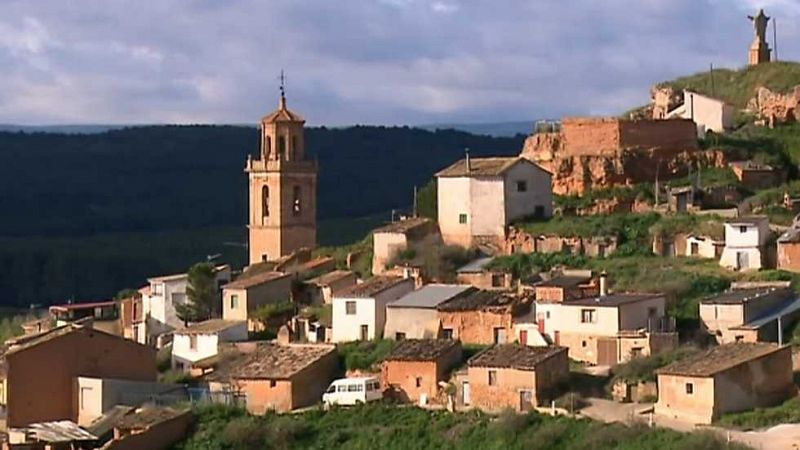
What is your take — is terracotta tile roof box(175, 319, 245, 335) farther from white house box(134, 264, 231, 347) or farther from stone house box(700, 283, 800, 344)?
stone house box(700, 283, 800, 344)

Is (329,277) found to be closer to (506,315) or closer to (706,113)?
(506,315)

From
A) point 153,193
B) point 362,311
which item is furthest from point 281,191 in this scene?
point 153,193

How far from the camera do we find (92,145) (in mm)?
133000

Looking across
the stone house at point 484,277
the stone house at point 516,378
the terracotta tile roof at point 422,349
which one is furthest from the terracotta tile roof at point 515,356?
the stone house at point 484,277

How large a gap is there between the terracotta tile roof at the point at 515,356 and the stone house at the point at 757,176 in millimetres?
10040

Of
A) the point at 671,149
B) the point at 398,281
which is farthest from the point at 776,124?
the point at 398,281

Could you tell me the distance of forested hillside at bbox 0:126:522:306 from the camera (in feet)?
268

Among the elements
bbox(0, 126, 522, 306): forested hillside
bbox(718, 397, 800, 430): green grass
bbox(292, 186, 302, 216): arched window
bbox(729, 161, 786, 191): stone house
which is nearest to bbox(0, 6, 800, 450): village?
bbox(729, 161, 786, 191): stone house

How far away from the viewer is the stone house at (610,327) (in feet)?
109

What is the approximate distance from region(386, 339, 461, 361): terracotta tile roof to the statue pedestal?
18.9 metres

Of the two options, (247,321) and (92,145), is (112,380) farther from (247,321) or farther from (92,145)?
(92,145)

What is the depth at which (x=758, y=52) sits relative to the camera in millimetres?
50906

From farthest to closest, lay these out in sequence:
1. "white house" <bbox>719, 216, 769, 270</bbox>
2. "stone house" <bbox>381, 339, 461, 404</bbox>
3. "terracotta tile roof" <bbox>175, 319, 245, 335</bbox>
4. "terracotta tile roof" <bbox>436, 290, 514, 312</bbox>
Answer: "terracotta tile roof" <bbox>175, 319, 245, 335</bbox> → "white house" <bbox>719, 216, 769, 270</bbox> → "terracotta tile roof" <bbox>436, 290, 514, 312</bbox> → "stone house" <bbox>381, 339, 461, 404</bbox>

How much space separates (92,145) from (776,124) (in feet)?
303
